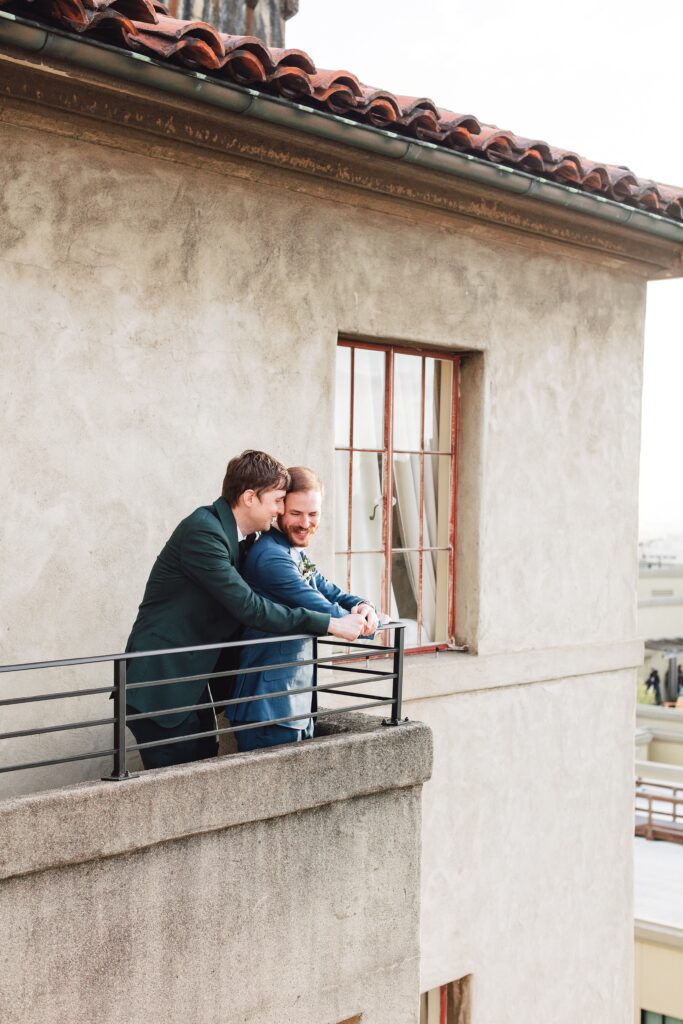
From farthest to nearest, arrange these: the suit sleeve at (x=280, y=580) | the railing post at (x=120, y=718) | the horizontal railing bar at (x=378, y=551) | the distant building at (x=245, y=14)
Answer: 1. the distant building at (x=245, y=14)
2. the horizontal railing bar at (x=378, y=551)
3. the suit sleeve at (x=280, y=580)
4. the railing post at (x=120, y=718)

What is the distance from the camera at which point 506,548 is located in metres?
7.95

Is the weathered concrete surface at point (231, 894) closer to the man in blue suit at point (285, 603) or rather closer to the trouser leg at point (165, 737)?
the man in blue suit at point (285, 603)

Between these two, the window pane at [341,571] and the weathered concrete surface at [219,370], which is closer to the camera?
the weathered concrete surface at [219,370]

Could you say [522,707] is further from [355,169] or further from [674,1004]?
[674,1004]

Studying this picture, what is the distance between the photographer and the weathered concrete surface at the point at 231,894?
416 cm

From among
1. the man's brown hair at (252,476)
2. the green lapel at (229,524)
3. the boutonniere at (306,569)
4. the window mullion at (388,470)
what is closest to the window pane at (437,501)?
the window mullion at (388,470)

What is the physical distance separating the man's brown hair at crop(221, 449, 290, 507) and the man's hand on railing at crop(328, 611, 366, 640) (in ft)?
2.10

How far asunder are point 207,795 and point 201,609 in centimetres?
84

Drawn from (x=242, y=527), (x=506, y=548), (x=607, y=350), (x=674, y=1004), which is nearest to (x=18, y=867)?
(x=242, y=527)

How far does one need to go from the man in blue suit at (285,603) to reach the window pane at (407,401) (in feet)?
7.03

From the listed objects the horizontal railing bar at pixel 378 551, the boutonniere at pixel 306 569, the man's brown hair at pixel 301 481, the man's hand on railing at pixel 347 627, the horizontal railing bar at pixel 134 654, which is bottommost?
the horizontal railing bar at pixel 134 654

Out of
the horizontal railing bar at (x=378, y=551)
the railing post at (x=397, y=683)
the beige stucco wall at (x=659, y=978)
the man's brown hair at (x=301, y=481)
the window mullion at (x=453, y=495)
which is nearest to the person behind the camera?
the man's brown hair at (x=301, y=481)

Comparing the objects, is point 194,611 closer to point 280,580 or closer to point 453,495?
point 280,580

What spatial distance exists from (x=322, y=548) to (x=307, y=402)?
33.8 inches
